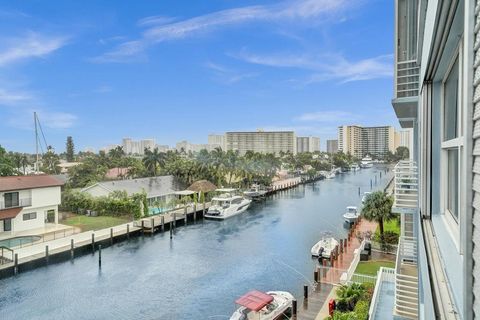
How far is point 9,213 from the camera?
2309 centimetres

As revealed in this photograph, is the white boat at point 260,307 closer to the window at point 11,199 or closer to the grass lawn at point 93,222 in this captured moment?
the grass lawn at point 93,222

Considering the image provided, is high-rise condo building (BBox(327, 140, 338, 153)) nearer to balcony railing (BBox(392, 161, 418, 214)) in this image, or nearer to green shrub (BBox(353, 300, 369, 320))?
green shrub (BBox(353, 300, 369, 320))

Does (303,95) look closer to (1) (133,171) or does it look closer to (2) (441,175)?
(1) (133,171)

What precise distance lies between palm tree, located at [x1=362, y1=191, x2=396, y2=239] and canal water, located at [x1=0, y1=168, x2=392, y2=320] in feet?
15.0

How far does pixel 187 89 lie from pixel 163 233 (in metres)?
83.0

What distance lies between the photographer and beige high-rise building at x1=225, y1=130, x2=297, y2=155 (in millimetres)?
150625

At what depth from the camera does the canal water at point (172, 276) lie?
46.5ft

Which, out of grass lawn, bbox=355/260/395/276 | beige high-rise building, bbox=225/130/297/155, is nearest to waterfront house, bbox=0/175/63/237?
grass lawn, bbox=355/260/395/276

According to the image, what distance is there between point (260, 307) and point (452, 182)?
10.3 m

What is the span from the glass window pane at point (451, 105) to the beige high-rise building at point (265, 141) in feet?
479

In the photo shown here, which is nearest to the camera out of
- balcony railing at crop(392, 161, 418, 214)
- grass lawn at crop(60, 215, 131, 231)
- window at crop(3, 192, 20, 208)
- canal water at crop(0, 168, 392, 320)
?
balcony railing at crop(392, 161, 418, 214)

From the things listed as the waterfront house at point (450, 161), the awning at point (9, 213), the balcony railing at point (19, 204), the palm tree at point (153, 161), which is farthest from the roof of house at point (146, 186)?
the waterfront house at point (450, 161)

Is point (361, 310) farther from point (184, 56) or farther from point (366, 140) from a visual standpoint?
point (366, 140)

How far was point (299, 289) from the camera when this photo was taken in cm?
1539
